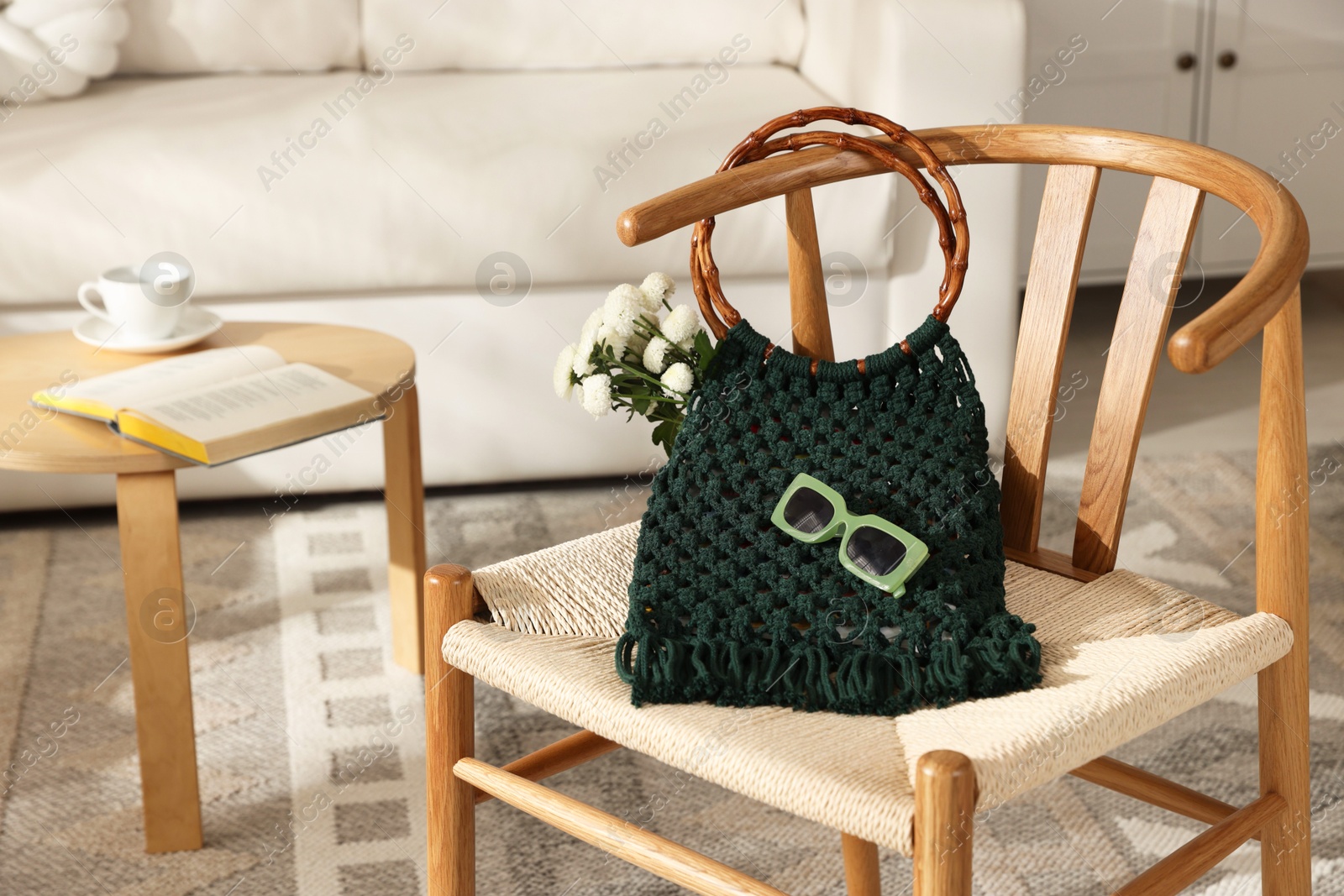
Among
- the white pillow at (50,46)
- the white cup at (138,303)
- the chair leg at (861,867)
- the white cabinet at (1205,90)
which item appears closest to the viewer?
the chair leg at (861,867)

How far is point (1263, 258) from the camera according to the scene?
27.5 inches

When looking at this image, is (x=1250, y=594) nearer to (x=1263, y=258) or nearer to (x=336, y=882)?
(x=1263, y=258)

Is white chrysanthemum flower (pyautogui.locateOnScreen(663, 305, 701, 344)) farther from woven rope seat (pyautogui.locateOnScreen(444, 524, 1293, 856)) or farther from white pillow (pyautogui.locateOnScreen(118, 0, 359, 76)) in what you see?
white pillow (pyautogui.locateOnScreen(118, 0, 359, 76))

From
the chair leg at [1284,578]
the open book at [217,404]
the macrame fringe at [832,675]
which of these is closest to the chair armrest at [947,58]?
the open book at [217,404]

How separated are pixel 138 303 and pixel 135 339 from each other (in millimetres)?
38

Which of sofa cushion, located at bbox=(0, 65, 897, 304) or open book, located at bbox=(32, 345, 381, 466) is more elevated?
sofa cushion, located at bbox=(0, 65, 897, 304)

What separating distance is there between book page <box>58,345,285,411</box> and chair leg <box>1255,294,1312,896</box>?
0.90 m

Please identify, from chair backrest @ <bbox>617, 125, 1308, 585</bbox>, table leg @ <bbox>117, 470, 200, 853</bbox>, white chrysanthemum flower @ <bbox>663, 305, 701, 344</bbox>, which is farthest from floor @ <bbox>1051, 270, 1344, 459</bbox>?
table leg @ <bbox>117, 470, 200, 853</bbox>

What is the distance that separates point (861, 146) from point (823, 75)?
47.0 inches

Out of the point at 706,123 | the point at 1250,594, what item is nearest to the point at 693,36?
the point at 706,123

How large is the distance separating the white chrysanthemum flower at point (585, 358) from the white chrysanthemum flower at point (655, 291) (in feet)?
0.16

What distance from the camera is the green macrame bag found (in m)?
0.75

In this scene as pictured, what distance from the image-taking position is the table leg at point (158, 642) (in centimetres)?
108

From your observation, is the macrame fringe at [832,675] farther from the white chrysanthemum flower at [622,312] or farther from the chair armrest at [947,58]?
the chair armrest at [947,58]
